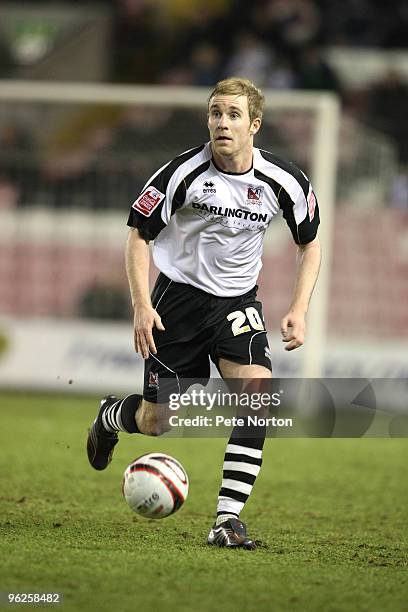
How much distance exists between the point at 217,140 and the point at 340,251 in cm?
779

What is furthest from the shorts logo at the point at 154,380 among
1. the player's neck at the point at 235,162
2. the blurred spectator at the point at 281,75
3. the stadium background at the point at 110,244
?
the blurred spectator at the point at 281,75

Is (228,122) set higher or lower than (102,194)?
lower

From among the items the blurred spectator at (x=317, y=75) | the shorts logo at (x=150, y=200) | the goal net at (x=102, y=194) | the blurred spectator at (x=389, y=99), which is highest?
the blurred spectator at (x=317, y=75)

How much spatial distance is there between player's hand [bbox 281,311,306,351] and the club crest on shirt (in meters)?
0.59

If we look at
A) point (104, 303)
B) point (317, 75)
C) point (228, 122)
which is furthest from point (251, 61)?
point (228, 122)

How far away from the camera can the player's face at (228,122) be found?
529 cm

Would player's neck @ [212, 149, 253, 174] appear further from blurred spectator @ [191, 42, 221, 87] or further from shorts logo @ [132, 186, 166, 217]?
blurred spectator @ [191, 42, 221, 87]

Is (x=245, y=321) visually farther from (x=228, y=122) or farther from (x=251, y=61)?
(x=251, y=61)

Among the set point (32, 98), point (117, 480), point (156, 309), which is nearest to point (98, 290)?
point (32, 98)

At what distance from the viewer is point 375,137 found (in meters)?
12.6

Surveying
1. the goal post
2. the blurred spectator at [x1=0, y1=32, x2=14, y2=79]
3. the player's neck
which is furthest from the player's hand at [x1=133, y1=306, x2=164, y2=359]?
the blurred spectator at [x1=0, y1=32, x2=14, y2=79]

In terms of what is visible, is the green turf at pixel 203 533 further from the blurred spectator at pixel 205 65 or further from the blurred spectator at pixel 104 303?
the blurred spectator at pixel 205 65

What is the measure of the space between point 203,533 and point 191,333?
987 millimetres

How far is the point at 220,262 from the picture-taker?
18.3ft
